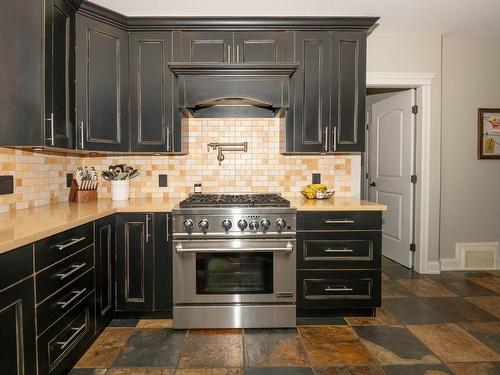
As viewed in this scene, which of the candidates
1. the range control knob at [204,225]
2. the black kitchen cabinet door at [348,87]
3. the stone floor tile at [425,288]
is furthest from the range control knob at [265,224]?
the stone floor tile at [425,288]

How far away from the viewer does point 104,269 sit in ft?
7.98

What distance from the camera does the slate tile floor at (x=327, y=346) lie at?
2.04 m

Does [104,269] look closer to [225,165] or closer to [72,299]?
[72,299]

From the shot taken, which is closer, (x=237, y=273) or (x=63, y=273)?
(x=63, y=273)

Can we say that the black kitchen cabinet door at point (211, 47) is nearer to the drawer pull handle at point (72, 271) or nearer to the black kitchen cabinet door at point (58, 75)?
the black kitchen cabinet door at point (58, 75)

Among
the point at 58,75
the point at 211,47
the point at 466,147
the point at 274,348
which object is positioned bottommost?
the point at 274,348

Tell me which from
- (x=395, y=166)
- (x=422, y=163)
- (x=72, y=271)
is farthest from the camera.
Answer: (x=395, y=166)

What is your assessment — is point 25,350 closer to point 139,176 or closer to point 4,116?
point 4,116

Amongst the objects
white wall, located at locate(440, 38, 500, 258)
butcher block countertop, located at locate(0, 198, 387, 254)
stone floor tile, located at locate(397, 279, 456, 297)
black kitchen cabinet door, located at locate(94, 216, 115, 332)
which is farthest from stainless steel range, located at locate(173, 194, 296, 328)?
white wall, located at locate(440, 38, 500, 258)

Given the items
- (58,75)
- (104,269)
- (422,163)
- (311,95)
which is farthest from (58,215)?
(422,163)

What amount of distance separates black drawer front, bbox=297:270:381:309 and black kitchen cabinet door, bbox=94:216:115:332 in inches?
53.6

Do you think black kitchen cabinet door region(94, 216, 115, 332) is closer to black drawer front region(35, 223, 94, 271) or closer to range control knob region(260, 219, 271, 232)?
black drawer front region(35, 223, 94, 271)

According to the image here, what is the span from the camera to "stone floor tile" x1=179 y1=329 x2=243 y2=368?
2.10 metres

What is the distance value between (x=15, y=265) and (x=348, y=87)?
2.56 metres
